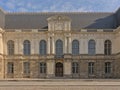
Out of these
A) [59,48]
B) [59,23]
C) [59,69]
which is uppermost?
[59,23]

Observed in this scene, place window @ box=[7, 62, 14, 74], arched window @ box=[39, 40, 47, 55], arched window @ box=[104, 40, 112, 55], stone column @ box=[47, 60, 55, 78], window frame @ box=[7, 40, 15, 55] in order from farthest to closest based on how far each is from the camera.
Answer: arched window @ box=[104, 40, 112, 55], arched window @ box=[39, 40, 47, 55], window frame @ box=[7, 40, 15, 55], window @ box=[7, 62, 14, 74], stone column @ box=[47, 60, 55, 78]

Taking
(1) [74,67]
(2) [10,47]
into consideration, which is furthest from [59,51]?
(2) [10,47]

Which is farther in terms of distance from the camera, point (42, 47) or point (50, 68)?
point (42, 47)

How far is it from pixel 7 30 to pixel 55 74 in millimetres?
10064

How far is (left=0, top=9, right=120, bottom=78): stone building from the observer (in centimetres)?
4844

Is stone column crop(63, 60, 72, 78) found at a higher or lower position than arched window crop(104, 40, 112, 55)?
lower

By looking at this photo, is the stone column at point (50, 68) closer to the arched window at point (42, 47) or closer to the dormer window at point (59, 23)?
the arched window at point (42, 47)

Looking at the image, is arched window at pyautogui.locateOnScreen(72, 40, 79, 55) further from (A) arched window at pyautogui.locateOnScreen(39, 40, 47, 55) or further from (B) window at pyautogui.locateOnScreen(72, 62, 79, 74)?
(A) arched window at pyautogui.locateOnScreen(39, 40, 47, 55)

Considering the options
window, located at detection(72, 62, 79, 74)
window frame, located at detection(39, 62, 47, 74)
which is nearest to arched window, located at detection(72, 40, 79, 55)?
window, located at detection(72, 62, 79, 74)

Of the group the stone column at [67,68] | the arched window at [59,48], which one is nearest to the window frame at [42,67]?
the arched window at [59,48]

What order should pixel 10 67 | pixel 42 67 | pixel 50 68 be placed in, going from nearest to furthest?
pixel 50 68 → pixel 10 67 → pixel 42 67

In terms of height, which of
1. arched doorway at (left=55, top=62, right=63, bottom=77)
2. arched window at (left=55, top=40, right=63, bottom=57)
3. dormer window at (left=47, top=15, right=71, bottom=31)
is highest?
dormer window at (left=47, top=15, right=71, bottom=31)

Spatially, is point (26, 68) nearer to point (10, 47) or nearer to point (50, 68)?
point (50, 68)

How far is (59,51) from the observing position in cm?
4897
